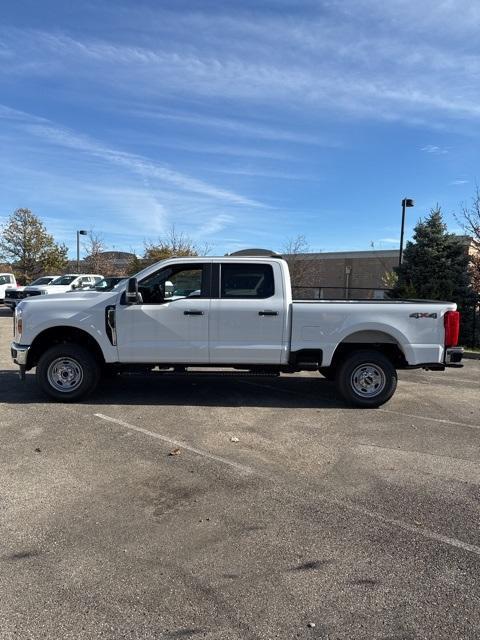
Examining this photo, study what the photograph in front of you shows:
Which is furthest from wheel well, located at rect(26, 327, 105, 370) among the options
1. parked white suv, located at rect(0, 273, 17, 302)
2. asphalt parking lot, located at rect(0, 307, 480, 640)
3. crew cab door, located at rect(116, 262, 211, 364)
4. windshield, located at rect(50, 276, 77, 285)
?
parked white suv, located at rect(0, 273, 17, 302)

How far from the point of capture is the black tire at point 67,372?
701 centimetres

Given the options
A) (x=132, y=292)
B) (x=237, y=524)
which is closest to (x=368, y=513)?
(x=237, y=524)

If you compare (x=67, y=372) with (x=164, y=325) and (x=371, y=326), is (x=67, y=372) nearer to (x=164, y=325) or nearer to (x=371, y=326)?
(x=164, y=325)

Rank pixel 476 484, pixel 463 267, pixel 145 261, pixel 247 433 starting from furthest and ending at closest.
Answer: pixel 145 261 < pixel 463 267 < pixel 247 433 < pixel 476 484

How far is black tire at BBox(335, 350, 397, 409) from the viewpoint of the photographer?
23.1ft

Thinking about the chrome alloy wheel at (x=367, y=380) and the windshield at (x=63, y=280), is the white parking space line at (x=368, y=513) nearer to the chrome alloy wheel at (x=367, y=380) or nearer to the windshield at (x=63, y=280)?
the chrome alloy wheel at (x=367, y=380)

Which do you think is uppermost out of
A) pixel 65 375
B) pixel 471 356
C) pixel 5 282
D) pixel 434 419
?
pixel 5 282

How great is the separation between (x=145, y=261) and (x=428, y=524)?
108 ft

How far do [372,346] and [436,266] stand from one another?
9.19 metres

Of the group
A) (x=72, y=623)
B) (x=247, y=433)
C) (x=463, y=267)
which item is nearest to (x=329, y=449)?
(x=247, y=433)

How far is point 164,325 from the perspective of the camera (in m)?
7.00

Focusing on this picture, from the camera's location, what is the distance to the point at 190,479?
4520mm

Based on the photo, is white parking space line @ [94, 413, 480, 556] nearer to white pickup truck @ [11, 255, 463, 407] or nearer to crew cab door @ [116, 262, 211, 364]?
crew cab door @ [116, 262, 211, 364]

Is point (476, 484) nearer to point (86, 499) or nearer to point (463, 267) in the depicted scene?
point (86, 499)
